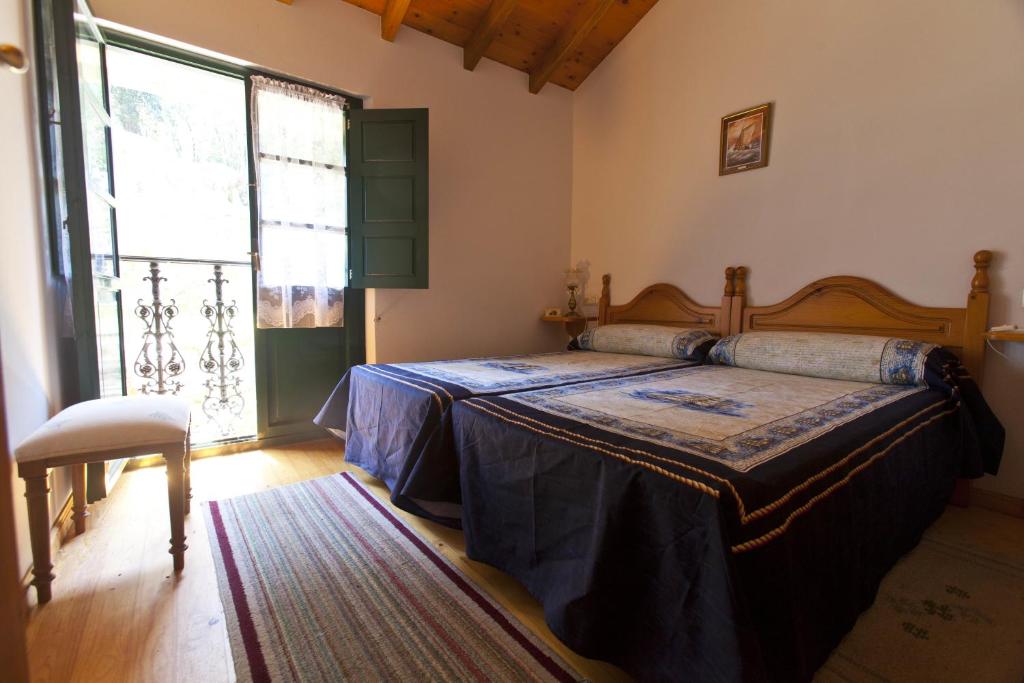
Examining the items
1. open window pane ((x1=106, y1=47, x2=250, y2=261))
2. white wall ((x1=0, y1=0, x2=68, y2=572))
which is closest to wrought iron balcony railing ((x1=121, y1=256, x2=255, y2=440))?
open window pane ((x1=106, y1=47, x2=250, y2=261))

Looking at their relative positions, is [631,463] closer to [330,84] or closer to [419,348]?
[419,348]

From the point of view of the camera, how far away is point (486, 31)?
3.10 metres

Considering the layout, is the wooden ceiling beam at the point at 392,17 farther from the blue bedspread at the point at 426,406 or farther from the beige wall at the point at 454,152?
the blue bedspread at the point at 426,406

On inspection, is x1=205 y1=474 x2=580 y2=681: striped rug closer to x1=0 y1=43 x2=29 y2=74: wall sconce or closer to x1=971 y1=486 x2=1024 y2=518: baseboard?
x1=0 y1=43 x2=29 y2=74: wall sconce

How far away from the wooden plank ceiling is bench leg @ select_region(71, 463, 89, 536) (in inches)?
107

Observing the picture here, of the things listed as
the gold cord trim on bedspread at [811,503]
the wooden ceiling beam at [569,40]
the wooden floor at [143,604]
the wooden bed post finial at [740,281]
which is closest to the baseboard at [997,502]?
the gold cord trim on bedspread at [811,503]

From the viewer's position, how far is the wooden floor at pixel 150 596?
1148 mm

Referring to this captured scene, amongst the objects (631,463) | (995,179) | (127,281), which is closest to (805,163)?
(995,179)

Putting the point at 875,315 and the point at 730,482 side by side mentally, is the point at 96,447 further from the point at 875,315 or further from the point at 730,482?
the point at 875,315

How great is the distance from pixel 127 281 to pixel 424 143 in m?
2.14

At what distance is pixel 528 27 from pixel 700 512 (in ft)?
11.9

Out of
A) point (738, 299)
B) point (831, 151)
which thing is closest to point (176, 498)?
point (738, 299)

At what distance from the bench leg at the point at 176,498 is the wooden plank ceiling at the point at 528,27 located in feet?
8.82

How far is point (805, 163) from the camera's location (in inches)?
101
